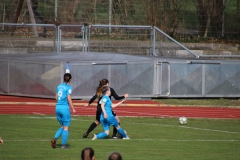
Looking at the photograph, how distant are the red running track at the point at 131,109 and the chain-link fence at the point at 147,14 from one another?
957 cm

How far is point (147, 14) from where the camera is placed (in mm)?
39156

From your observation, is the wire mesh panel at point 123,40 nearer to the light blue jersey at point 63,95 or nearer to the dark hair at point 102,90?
the dark hair at point 102,90

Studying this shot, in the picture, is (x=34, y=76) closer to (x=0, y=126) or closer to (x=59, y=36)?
(x=59, y=36)

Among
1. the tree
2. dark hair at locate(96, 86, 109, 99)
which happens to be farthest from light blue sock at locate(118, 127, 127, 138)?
the tree

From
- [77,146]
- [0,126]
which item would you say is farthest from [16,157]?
[0,126]

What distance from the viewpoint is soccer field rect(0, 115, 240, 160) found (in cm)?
1438

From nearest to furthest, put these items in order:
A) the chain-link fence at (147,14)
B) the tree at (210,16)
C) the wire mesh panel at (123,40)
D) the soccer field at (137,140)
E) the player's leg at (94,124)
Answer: the soccer field at (137,140) < the player's leg at (94,124) < the wire mesh panel at (123,40) < the chain-link fence at (147,14) < the tree at (210,16)

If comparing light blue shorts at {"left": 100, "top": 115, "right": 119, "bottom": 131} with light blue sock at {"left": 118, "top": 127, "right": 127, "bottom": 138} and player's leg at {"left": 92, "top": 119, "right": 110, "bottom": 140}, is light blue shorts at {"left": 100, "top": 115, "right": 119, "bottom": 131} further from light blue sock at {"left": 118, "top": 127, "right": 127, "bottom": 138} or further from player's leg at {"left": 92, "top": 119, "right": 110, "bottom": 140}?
light blue sock at {"left": 118, "top": 127, "right": 127, "bottom": 138}

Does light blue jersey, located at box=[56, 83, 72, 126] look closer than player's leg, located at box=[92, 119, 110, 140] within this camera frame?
Yes

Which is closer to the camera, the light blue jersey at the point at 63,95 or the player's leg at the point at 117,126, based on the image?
the light blue jersey at the point at 63,95

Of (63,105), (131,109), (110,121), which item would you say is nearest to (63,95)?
(63,105)

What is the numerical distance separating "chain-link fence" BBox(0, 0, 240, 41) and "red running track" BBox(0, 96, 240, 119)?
9569 millimetres

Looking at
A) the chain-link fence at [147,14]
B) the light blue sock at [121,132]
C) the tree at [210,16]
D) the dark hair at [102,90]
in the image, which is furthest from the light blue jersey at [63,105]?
the tree at [210,16]

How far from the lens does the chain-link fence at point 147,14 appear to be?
122 feet
